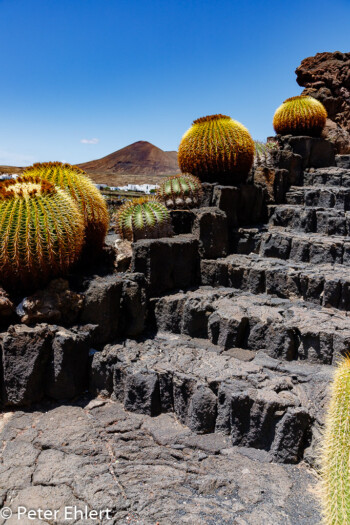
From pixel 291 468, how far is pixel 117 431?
128 cm

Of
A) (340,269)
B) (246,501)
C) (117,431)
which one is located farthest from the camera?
(340,269)

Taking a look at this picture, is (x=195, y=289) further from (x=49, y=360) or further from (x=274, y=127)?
(x=274, y=127)

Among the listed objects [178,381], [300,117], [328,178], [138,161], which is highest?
[138,161]

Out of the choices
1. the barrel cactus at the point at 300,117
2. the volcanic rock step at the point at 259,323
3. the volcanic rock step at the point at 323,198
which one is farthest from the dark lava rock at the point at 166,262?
the barrel cactus at the point at 300,117

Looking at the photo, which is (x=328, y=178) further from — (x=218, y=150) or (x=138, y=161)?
(x=138, y=161)

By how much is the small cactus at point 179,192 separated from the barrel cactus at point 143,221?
501 mm

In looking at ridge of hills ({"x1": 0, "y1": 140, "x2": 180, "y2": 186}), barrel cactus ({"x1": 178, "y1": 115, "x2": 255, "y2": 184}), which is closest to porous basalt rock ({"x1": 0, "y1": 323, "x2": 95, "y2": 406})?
barrel cactus ({"x1": 178, "y1": 115, "x2": 255, "y2": 184})

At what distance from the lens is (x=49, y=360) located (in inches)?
127

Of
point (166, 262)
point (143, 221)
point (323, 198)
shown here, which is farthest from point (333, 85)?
point (166, 262)

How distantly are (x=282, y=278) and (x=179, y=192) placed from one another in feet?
6.11

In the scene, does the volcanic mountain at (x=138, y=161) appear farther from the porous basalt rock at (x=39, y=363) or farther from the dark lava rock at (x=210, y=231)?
the porous basalt rock at (x=39, y=363)

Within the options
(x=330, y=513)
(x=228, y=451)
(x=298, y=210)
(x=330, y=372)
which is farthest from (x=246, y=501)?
(x=298, y=210)

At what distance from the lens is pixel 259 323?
3.52m

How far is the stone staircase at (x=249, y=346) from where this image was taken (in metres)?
2.73
